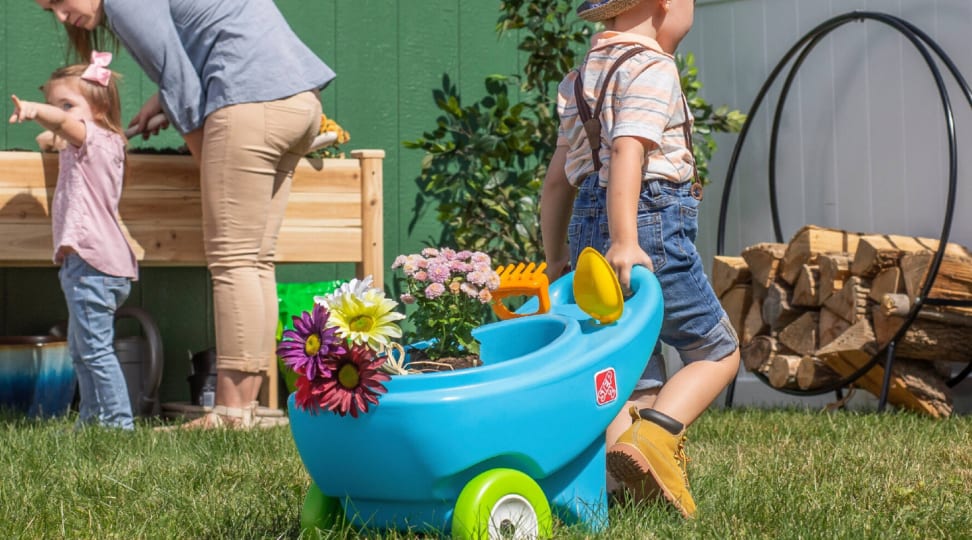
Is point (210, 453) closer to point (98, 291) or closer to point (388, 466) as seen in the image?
point (98, 291)

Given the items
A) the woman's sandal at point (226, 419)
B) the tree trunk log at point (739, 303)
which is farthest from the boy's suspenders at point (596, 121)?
the tree trunk log at point (739, 303)

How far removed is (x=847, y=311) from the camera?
3818mm

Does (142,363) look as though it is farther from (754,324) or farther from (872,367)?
(872,367)

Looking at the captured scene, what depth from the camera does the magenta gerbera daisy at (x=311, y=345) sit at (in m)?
1.65

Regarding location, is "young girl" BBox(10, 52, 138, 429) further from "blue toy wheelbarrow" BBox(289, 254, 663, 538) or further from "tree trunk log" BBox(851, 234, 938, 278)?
"tree trunk log" BBox(851, 234, 938, 278)

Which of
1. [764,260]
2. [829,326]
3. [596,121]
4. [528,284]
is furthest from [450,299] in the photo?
[764,260]

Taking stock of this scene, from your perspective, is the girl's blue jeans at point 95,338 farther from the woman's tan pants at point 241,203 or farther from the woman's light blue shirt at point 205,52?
the woman's light blue shirt at point 205,52

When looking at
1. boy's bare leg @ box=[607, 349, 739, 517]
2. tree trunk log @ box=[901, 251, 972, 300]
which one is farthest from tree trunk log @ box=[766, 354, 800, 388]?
boy's bare leg @ box=[607, 349, 739, 517]

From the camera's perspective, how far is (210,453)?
2.67 metres

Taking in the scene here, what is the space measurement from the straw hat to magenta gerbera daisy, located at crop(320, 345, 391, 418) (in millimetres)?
843

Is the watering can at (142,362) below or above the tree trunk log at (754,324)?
below

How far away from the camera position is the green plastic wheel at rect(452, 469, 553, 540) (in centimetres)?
165

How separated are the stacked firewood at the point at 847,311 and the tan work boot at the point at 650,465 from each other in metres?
1.83

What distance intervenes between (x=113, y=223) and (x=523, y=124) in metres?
1.67
